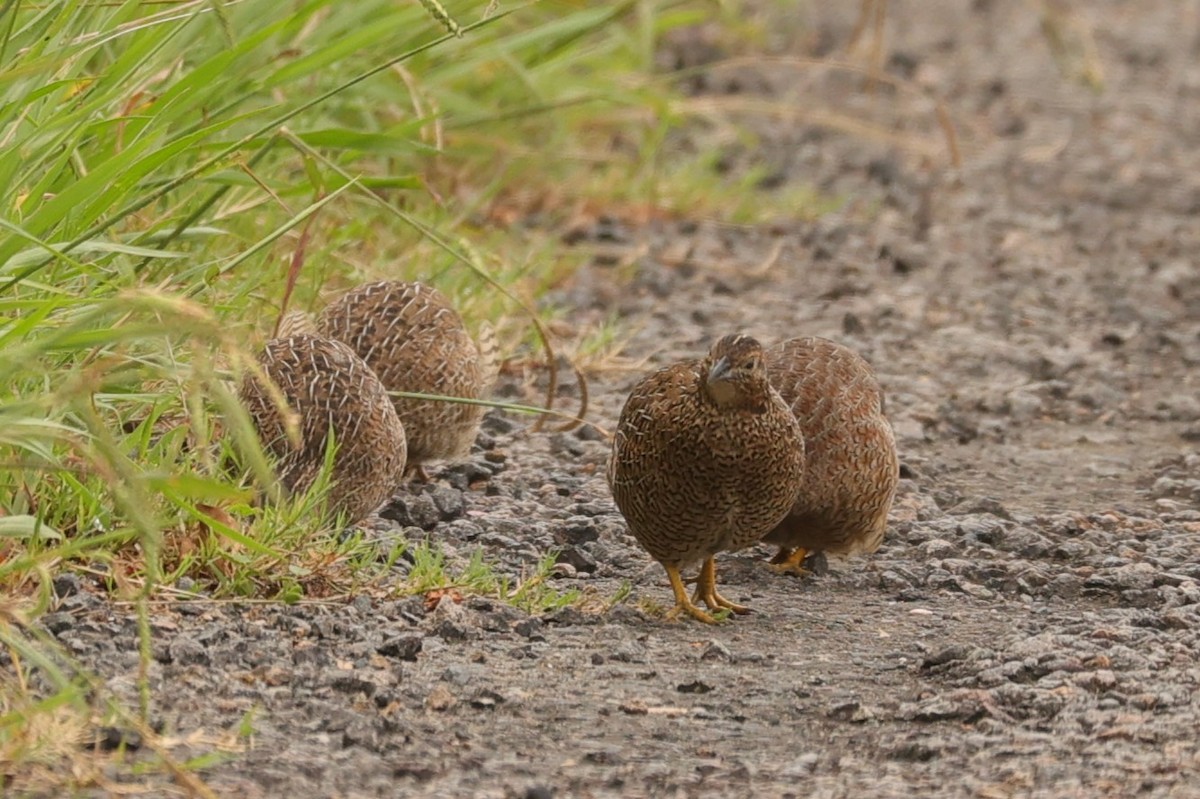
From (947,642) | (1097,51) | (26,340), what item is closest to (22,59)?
(26,340)

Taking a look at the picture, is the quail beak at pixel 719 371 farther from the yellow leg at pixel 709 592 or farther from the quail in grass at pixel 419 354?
the quail in grass at pixel 419 354

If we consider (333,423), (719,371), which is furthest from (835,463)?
(333,423)

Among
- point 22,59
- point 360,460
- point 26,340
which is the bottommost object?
point 360,460

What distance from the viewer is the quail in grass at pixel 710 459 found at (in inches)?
194

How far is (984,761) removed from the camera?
397cm

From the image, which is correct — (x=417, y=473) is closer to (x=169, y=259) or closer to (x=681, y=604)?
(x=169, y=259)

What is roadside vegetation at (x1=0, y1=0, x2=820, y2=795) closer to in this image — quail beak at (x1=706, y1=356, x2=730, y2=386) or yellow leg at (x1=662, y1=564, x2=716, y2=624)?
yellow leg at (x1=662, y1=564, x2=716, y2=624)

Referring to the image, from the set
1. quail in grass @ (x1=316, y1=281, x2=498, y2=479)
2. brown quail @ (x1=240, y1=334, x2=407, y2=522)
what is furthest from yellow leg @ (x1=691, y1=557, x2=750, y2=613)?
quail in grass @ (x1=316, y1=281, x2=498, y2=479)

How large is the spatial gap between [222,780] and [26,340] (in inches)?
54.2

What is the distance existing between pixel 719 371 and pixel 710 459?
253mm

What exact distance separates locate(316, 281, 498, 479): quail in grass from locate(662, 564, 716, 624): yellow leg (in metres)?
1.06

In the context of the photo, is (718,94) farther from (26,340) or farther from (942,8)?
(26,340)

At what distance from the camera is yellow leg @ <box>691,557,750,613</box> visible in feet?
17.2

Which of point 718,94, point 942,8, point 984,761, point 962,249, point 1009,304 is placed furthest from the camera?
point 942,8
